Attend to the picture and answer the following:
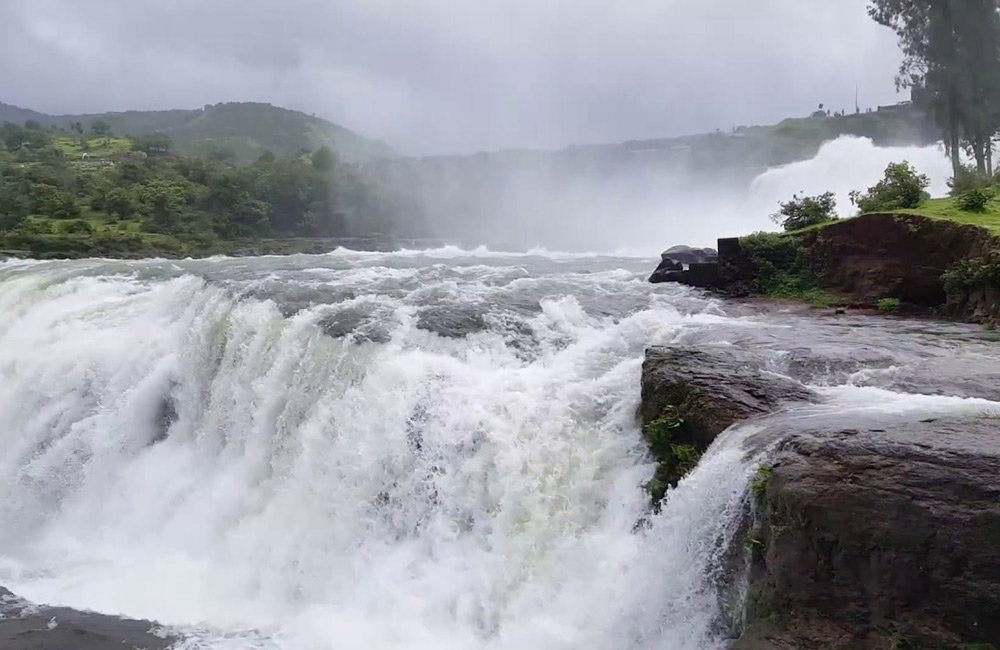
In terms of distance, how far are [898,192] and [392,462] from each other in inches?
462

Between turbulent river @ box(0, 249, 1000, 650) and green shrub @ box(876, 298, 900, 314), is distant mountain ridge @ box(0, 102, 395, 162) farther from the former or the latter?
green shrub @ box(876, 298, 900, 314)

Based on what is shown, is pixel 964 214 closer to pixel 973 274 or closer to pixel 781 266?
pixel 973 274

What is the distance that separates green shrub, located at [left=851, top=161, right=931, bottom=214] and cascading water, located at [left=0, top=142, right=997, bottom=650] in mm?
4247

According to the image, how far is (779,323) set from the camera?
1105cm

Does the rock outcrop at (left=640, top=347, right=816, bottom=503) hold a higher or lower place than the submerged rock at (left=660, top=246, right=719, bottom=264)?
lower

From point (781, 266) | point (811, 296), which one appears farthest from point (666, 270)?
point (811, 296)

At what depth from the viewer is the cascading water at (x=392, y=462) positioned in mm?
6719

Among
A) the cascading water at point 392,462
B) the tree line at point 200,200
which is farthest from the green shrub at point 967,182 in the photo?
the tree line at point 200,200

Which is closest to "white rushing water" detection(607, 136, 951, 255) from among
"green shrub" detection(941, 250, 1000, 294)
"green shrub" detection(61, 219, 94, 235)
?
"green shrub" detection(941, 250, 1000, 294)

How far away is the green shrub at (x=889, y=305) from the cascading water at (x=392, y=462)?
146cm

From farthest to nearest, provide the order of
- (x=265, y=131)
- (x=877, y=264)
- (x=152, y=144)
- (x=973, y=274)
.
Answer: (x=265, y=131) → (x=152, y=144) → (x=877, y=264) → (x=973, y=274)

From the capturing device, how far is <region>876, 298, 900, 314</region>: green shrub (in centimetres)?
1179

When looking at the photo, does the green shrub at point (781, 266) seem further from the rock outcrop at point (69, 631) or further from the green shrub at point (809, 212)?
the rock outcrop at point (69, 631)

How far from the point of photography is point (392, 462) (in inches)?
344
